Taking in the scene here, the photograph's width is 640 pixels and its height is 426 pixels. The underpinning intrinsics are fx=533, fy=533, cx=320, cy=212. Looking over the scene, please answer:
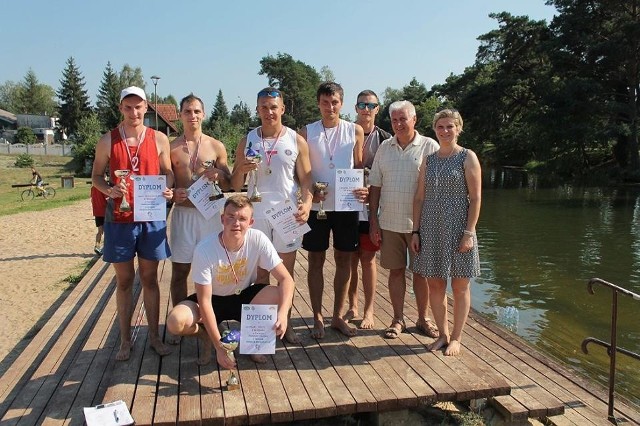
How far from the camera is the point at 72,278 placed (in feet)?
30.1

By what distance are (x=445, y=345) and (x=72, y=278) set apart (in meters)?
7.14

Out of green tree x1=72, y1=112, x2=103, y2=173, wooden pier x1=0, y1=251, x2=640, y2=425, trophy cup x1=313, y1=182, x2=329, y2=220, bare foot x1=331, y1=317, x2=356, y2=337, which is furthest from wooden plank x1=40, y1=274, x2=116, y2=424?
green tree x1=72, y1=112, x2=103, y2=173

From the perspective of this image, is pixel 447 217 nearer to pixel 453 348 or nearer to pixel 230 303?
pixel 453 348

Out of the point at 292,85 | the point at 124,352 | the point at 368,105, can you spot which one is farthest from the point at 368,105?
the point at 292,85

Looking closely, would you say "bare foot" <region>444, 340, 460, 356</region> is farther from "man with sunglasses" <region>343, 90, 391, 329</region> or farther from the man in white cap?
the man in white cap

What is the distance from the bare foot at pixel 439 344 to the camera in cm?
432

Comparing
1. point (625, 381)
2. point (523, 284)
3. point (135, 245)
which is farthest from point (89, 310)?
point (523, 284)

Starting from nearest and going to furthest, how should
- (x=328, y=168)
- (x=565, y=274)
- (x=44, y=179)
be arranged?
(x=328, y=168) → (x=565, y=274) → (x=44, y=179)

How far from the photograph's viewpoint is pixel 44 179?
3622 centimetres

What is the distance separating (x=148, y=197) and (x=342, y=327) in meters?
1.97

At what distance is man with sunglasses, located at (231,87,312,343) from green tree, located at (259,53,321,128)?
266ft

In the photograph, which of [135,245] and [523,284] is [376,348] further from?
[523,284]

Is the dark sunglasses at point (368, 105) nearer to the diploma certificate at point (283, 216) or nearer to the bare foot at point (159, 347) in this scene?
the diploma certificate at point (283, 216)

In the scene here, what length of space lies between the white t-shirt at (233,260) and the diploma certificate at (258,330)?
31 centimetres
